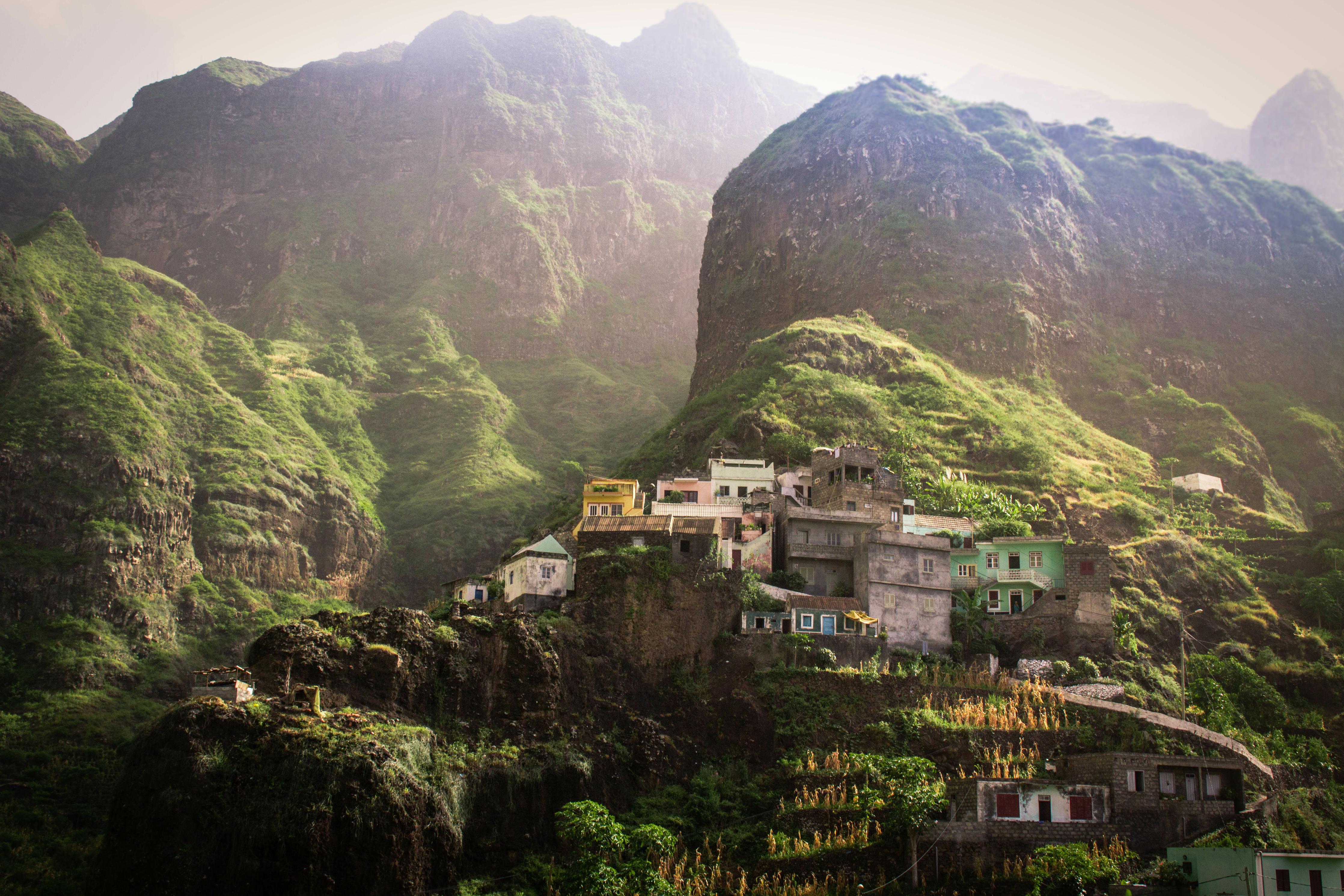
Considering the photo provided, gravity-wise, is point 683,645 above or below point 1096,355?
below

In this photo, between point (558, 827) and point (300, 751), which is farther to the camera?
point (558, 827)

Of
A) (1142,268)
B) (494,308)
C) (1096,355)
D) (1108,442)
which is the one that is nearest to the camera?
(1108,442)

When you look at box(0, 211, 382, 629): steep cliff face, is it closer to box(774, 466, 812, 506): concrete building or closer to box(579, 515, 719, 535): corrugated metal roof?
box(579, 515, 719, 535): corrugated metal roof

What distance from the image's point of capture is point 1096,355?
5167 inches

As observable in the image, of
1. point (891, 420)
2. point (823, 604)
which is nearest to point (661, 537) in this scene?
point (823, 604)

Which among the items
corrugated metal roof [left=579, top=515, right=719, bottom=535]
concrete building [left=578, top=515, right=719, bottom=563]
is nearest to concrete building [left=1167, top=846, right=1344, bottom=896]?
concrete building [left=578, top=515, right=719, bottom=563]

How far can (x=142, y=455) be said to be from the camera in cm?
10394

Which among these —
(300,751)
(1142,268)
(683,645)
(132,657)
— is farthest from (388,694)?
(1142,268)

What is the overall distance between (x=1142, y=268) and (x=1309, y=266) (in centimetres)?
2435

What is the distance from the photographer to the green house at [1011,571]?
7050 centimetres

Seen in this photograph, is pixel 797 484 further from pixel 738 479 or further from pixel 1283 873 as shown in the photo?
pixel 1283 873

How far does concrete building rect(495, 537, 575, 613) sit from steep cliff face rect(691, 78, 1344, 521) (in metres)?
51.4

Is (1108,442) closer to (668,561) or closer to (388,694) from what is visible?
(668,561)

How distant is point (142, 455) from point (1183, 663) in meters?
80.2
